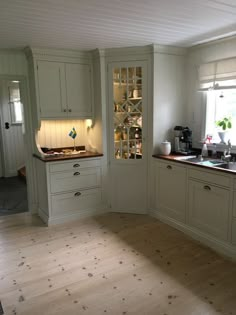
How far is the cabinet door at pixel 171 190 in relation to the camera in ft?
10.8

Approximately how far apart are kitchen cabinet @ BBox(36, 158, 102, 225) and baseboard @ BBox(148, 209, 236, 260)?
982 mm

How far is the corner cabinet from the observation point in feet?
11.4

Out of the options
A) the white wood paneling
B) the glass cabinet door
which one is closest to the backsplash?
the glass cabinet door

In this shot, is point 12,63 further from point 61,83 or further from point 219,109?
point 219,109

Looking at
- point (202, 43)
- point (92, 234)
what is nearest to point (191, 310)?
point (92, 234)

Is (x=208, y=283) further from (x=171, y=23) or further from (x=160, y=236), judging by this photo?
Answer: (x=171, y=23)

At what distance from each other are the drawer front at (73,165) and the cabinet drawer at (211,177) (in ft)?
4.54

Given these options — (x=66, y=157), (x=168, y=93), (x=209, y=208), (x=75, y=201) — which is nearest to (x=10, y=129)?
(x=66, y=157)

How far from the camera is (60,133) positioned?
13.2ft

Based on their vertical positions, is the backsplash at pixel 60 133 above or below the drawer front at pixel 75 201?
above

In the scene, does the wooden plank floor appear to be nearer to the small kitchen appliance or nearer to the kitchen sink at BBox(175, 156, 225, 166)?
the kitchen sink at BBox(175, 156, 225, 166)

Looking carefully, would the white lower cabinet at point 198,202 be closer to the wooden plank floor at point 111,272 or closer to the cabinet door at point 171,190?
the cabinet door at point 171,190

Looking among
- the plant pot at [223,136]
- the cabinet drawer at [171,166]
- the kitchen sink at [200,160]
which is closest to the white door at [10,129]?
the cabinet drawer at [171,166]

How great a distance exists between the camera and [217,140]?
11.9 ft
